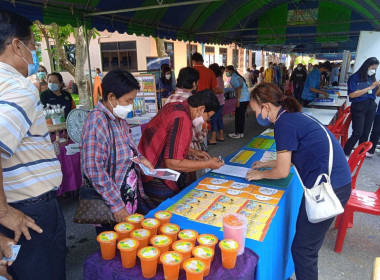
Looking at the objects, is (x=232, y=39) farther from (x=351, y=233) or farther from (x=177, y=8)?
(x=351, y=233)

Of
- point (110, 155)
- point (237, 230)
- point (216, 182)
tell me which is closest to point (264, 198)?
point (216, 182)

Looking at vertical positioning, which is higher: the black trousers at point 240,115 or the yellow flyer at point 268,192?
the yellow flyer at point 268,192

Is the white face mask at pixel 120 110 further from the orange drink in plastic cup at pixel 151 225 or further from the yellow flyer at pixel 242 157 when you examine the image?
the yellow flyer at pixel 242 157

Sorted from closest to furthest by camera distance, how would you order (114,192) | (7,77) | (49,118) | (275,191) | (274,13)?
(7,77)
(114,192)
(275,191)
(49,118)
(274,13)

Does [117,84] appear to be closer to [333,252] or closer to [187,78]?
[187,78]

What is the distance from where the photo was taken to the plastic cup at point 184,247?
39.9 inches

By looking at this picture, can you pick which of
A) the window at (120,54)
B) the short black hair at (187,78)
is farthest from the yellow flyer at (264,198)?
the window at (120,54)

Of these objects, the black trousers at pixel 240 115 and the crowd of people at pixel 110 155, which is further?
the black trousers at pixel 240 115

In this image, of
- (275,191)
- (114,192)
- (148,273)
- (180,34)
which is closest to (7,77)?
(114,192)

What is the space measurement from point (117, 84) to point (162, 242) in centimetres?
91

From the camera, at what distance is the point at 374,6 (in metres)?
6.27

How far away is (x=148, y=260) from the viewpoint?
96cm

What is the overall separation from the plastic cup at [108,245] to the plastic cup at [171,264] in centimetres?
23

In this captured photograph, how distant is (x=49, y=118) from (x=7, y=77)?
2443mm
